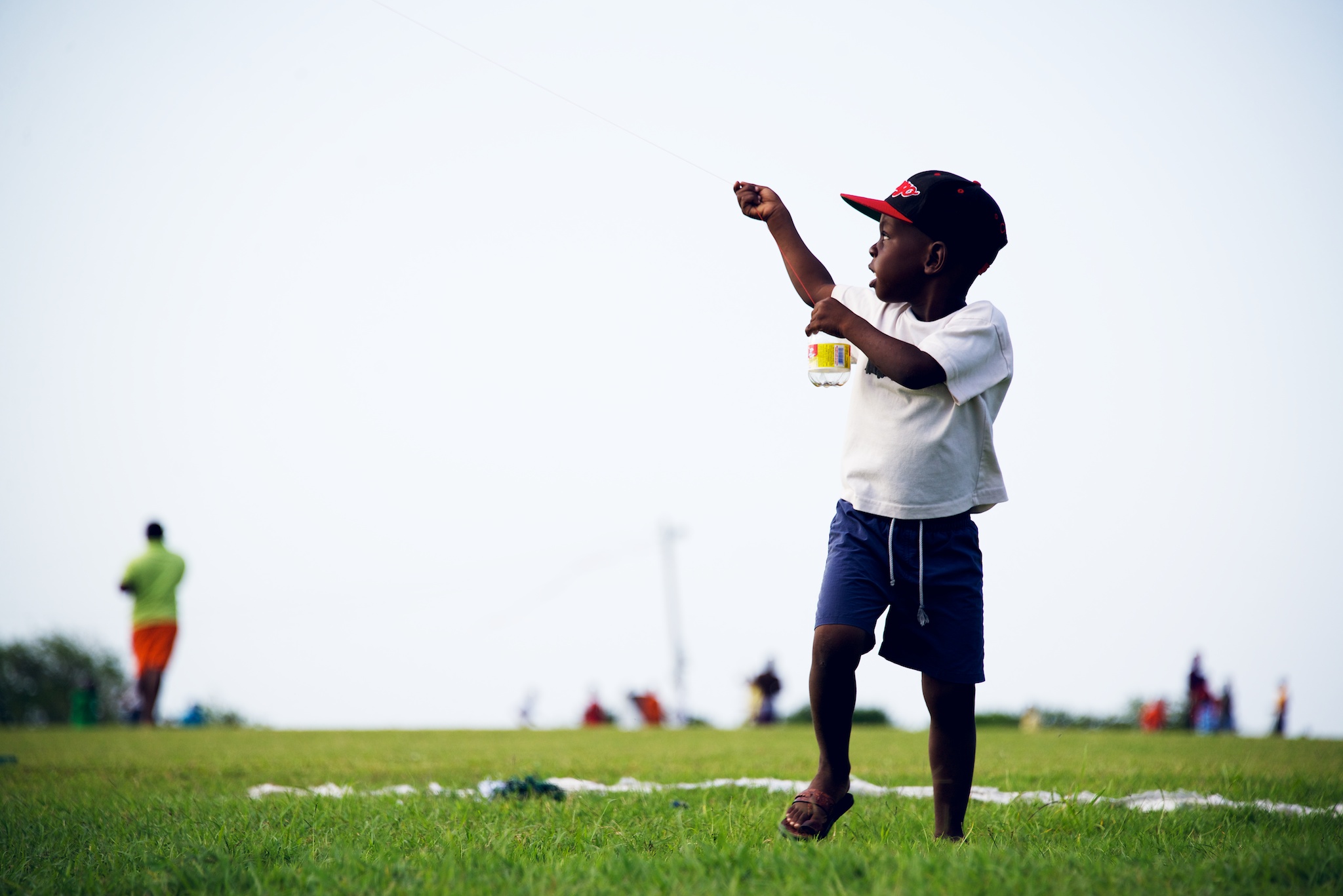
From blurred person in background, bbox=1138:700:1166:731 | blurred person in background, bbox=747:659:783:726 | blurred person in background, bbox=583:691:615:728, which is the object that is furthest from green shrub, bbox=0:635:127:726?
blurred person in background, bbox=1138:700:1166:731

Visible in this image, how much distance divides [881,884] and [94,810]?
2860 millimetres

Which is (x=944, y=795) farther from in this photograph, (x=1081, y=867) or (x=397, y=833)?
(x=397, y=833)

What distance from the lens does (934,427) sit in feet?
9.81

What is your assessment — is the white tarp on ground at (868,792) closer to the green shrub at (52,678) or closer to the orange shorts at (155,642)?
the orange shorts at (155,642)

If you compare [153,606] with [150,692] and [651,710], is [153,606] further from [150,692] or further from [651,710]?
[651,710]

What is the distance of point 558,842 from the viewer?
2.82 metres

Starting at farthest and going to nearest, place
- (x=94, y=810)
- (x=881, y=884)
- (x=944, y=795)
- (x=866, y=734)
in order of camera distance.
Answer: (x=866, y=734) < (x=94, y=810) < (x=944, y=795) < (x=881, y=884)

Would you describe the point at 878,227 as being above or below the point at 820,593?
above

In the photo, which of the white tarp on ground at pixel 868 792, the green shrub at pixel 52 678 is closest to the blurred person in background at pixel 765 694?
the white tarp on ground at pixel 868 792

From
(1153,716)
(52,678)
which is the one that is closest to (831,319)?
(1153,716)

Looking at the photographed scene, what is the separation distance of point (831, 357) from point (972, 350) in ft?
1.23

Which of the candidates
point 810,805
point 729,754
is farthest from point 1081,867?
point 729,754

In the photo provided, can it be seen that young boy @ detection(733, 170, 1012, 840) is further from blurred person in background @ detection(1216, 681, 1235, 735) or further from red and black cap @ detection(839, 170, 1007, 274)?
blurred person in background @ detection(1216, 681, 1235, 735)

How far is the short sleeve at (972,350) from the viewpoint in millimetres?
2908
